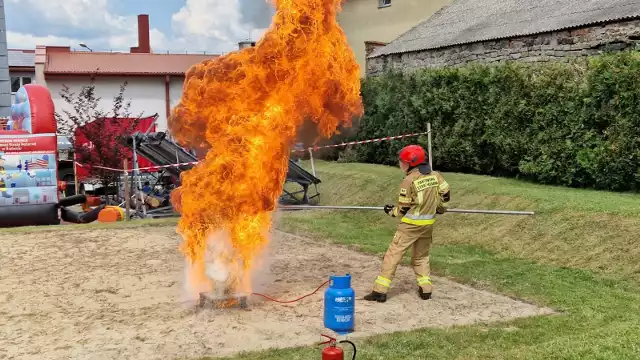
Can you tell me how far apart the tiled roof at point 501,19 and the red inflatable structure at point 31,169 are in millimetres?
11932

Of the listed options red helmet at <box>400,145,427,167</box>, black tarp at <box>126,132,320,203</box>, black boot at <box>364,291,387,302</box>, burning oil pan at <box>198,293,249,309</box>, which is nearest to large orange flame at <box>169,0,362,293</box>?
burning oil pan at <box>198,293,249,309</box>

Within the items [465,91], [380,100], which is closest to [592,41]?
[465,91]

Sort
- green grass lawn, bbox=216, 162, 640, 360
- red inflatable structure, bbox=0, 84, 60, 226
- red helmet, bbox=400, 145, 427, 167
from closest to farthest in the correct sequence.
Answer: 1. green grass lawn, bbox=216, 162, 640, 360
2. red helmet, bbox=400, 145, 427, 167
3. red inflatable structure, bbox=0, 84, 60, 226

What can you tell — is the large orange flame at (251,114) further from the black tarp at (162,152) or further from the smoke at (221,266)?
the black tarp at (162,152)

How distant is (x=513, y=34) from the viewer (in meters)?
17.3

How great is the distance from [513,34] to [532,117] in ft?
14.7

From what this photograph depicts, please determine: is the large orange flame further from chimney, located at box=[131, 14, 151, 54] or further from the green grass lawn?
chimney, located at box=[131, 14, 151, 54]

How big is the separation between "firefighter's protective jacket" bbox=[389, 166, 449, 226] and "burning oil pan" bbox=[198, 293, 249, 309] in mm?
1992

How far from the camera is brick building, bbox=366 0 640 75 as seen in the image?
1469 cm

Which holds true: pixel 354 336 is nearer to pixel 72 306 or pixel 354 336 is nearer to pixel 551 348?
pixel 551 348

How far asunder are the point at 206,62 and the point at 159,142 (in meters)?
8.85

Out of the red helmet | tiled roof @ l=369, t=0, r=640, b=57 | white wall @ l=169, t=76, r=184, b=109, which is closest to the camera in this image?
the red helmet

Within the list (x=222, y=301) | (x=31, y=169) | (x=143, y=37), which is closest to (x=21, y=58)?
(x=143, y=37)

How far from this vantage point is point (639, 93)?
37.0ft
